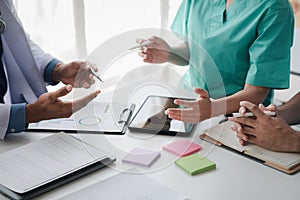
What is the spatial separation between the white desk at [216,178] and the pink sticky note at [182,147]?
0.7 inches

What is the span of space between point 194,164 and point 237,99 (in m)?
0.37

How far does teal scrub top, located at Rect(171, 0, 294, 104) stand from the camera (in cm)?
138

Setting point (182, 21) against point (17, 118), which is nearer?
point (17, 118)

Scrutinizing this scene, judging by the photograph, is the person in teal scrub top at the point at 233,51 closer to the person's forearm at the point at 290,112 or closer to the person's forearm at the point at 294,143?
the person's forearm at the point at 290,112

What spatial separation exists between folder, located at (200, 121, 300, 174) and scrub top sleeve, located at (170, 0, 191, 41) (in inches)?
21.6

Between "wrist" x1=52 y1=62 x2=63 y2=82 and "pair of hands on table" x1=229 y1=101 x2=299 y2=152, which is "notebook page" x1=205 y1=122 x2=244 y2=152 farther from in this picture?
"wrist" x1=52 y1=62 x2=63 y2=82

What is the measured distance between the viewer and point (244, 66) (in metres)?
1.52

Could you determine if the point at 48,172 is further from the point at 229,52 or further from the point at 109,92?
the point at 229,52

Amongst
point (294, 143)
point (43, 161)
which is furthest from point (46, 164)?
point (294, 143)

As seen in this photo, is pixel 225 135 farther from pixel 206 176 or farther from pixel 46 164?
pixel 46 164

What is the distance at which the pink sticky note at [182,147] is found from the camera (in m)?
1.12

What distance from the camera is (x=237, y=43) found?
1.47m

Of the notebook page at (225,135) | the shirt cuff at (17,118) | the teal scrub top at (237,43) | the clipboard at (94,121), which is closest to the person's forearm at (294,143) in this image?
the notebook page at (225,135)

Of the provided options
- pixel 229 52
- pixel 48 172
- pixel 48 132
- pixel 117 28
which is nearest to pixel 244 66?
pixel 229 52
